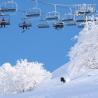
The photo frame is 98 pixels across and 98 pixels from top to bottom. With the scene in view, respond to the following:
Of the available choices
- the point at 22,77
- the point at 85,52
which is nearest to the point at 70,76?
the point at 85,52

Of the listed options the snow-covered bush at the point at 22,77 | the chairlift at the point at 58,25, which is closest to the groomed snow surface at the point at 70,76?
the snow-covered bush at the point at 22,77

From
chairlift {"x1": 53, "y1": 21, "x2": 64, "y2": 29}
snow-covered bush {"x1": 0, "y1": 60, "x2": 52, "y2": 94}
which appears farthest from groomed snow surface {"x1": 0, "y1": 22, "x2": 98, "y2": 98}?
chairlift {"x1": 53, "y1": 21, "x2": 64, "y2": 29}

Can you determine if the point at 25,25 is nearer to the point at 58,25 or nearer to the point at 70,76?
the point at 58,25

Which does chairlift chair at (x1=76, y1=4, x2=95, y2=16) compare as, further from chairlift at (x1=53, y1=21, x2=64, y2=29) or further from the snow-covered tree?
the snow-covered tree

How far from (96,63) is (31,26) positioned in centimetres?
3144

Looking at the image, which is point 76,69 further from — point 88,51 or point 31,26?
point 31,26

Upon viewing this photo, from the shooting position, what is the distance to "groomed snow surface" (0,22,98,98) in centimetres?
3559

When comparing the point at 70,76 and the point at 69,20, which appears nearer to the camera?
the point at 69,20

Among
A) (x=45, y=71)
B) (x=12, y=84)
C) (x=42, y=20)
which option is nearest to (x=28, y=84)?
(x=12, y=84)

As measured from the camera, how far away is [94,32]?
65.6 meters

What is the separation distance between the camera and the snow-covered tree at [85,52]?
64500 millimetres

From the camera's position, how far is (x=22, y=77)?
80938 mm

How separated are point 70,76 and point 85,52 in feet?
9.30

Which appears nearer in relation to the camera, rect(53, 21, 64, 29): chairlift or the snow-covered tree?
rect(53, 21, 64, 29): chairlift
